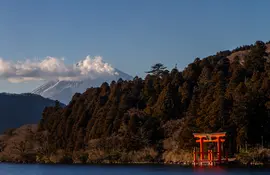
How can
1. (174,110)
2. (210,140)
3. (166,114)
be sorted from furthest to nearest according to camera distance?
(174,110) → (166,114) → (210,140)

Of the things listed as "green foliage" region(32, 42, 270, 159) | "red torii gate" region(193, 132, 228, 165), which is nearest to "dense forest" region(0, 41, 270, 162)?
"green foliage" region(32, 42, 270, 159)

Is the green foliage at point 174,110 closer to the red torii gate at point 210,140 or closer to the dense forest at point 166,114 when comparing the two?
the dense forest at point 166,114

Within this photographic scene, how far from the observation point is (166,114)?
94312 millimetres

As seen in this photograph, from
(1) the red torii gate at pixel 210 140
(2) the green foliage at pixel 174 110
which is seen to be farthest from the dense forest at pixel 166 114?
(1) the red torii gate at pixel 210 140

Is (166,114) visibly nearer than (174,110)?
Yes

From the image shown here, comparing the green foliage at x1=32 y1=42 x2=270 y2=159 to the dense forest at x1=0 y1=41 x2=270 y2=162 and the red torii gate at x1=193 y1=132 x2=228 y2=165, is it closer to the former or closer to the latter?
the dense forest at x1=0 y1=41 x2=270 y2=162

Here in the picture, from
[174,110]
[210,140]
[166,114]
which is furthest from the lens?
[174,110]

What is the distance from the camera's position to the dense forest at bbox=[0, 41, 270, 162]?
7600 centimetres

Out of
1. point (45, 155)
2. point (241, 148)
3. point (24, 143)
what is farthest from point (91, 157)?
point (241, 148)

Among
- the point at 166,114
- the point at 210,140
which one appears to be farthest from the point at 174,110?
the point at 210,140

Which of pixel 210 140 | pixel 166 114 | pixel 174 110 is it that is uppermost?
pixel 174 110

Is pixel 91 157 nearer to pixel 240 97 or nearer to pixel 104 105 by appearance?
pixel 104 105

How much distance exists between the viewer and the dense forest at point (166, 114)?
249ft

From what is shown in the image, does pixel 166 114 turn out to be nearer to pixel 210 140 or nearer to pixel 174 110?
pixel 174 110
